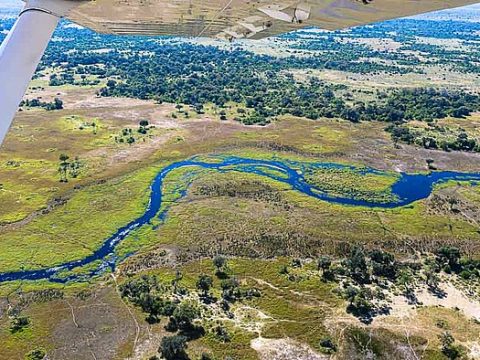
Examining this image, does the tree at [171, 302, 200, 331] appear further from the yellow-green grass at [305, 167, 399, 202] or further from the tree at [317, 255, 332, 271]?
the yellow-green grass at [305, 167, 399, 202]

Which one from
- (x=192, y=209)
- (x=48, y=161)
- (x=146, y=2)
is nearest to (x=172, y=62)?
(x=48, y=161)

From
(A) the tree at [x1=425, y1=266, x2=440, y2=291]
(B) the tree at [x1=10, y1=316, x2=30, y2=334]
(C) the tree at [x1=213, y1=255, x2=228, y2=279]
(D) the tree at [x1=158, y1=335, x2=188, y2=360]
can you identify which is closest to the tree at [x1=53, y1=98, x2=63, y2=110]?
(C) the tree at [x1=213, y1=255, x2=228, y2=279]

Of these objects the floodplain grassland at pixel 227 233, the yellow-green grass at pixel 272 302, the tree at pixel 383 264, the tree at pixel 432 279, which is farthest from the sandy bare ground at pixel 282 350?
the tree at pixel 432 279

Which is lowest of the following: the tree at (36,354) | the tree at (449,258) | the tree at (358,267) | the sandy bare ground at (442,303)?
the tree at (36,354)

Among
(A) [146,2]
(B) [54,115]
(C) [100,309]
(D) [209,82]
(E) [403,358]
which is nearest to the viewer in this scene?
(A) [146,2]

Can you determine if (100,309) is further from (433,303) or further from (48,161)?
(48,161)

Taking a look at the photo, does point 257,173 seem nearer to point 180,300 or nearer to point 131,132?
point 131,132

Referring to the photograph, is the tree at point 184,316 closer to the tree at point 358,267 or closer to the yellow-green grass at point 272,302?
the yellow-green grass at point 272,302
